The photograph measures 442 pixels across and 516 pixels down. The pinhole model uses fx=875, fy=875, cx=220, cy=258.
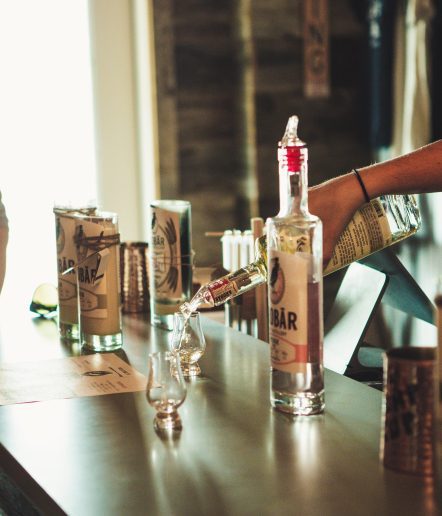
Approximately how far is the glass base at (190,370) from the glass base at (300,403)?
25 cm

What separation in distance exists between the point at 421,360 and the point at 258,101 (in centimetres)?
325

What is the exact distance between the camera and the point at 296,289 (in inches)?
40.0

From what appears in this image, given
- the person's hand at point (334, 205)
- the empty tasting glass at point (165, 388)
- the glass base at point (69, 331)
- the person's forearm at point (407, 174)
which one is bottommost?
the glass base at point (69, 331)

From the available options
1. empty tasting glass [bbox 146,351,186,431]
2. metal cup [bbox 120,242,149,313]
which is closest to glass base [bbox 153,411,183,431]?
empty tasting glass [bbox 146,351,186,431]

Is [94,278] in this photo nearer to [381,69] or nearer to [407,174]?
[407,174]

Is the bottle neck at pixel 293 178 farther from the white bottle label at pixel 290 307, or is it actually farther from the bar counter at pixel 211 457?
the bar counter at pixel 211 457

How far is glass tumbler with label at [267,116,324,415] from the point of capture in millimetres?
1015

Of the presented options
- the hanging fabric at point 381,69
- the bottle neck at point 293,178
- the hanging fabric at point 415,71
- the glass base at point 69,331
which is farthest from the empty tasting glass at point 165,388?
the hanging fabric at point 381,69

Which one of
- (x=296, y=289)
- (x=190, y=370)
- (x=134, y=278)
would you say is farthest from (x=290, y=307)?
(x=134, y=278)

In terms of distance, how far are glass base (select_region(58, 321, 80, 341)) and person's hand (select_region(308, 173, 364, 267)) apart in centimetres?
54

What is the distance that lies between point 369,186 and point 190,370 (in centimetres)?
39

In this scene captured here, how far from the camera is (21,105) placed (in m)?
3.93

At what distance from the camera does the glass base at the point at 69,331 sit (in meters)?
1.63

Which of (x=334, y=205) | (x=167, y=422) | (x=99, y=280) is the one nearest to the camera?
(x=167, y=422)
